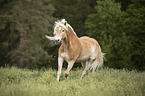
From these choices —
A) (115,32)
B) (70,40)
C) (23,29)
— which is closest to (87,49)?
(70,40)

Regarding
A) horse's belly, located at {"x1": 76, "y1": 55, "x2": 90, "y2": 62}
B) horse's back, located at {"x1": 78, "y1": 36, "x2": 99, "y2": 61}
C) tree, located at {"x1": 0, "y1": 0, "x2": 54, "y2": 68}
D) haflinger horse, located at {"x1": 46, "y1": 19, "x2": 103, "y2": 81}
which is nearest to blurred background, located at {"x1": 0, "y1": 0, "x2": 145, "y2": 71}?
tree, located at {"x1": 0, "y1": 0, "x2": 54, "y2": 68}

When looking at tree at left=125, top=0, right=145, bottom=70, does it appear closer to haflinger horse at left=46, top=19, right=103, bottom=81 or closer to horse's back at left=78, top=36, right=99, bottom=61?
horse's back at left=78, top=36, right=99, bottom=61

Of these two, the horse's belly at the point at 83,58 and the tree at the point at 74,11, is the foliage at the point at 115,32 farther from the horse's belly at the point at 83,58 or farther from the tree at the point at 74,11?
the horse's belly at the point at 83,58

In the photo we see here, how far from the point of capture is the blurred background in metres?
21.7

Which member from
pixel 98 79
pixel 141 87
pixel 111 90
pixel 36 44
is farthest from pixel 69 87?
pixel 36 44

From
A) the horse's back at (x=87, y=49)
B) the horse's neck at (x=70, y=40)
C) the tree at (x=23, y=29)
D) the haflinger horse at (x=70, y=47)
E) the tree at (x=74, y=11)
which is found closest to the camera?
the haflinger horse at (x=70, y=47)

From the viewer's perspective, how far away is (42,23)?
2361cm

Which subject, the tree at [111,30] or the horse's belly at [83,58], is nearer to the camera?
the horse's belly at [83,58]

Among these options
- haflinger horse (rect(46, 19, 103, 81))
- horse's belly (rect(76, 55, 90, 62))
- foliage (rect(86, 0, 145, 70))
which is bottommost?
foliage (rect(86, 0, 145, 70))

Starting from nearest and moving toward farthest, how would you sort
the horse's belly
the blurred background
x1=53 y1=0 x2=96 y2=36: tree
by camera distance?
the horse's belly < the blurred background < x1=53 y1=0 x2=96 y2=36: tree

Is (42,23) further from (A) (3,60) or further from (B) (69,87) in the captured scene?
(B) (69,87)

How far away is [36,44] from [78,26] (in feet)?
40.8

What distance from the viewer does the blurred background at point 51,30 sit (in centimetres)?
2172

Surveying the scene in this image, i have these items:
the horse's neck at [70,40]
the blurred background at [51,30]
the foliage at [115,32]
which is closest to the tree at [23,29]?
the blurred background at [51,30]
